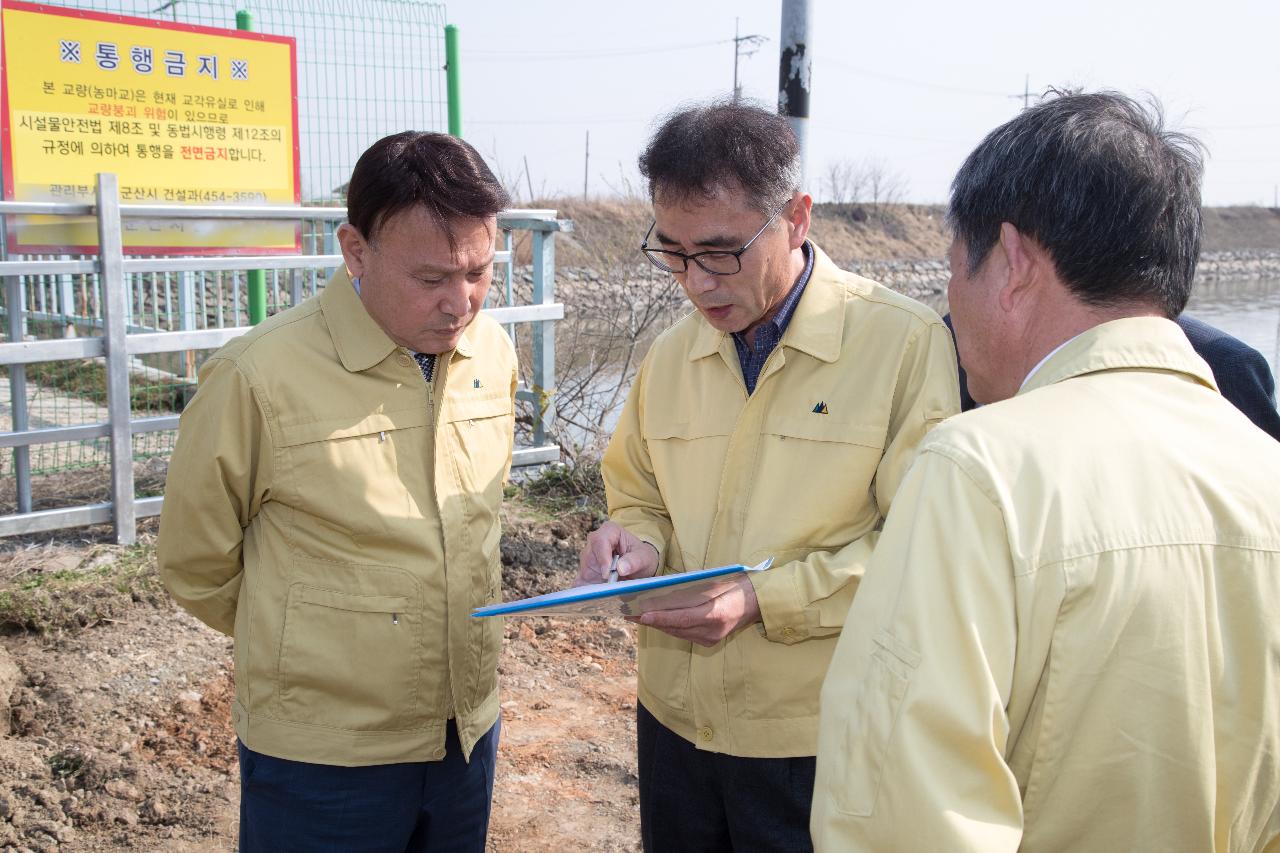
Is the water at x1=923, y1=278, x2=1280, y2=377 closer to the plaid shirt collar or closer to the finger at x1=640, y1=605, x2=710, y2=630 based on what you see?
the plaid shirt collar

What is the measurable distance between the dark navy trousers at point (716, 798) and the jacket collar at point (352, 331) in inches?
37.1

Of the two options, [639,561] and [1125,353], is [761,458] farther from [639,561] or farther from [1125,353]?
[1125,353]

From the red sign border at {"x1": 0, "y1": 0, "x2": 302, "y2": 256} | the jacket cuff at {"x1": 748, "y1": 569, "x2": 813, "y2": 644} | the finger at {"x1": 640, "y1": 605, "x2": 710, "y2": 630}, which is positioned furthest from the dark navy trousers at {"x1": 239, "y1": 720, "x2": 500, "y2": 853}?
the red sign border at {"x1": 0, "y1": 0, "x2": 302, "y2": 256}

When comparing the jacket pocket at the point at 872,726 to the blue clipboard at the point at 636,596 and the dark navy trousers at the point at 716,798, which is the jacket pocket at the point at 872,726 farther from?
the dark navy trousers at the point at 716,798

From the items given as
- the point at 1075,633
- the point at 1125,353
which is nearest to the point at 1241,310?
the point at 1125,353

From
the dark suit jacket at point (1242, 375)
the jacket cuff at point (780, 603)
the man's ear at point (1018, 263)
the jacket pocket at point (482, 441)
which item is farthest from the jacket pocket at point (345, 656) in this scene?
the dark suit jacket at point (1242, 375)

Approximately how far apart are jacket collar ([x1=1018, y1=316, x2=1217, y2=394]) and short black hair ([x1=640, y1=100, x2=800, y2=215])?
940 millimetres

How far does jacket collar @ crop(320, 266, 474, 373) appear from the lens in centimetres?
210

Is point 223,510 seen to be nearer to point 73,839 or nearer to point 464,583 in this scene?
point 464,583

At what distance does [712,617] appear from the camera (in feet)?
6.21

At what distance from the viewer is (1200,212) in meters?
1.33

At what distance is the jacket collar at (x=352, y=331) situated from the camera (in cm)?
210

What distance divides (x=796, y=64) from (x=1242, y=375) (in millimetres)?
2450

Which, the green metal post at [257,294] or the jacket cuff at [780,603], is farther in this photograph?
the green metal post at [257,294]
